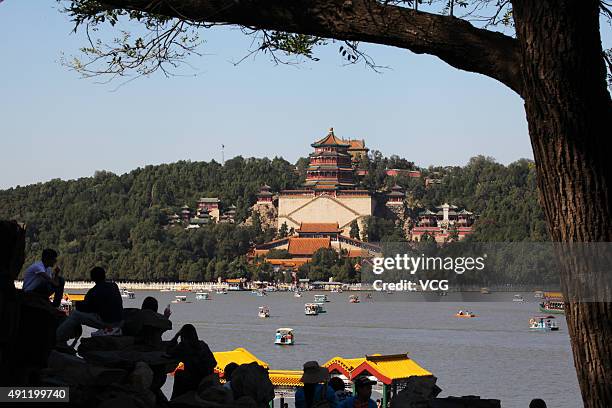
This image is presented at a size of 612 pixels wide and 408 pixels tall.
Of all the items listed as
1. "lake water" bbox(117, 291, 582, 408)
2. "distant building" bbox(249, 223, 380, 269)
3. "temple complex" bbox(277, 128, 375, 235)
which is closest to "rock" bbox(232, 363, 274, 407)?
"lake water" bbox(117, 291, 582, 408)

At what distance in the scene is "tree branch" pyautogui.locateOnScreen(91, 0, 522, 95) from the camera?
3.63 m

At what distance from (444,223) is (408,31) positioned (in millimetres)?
114992

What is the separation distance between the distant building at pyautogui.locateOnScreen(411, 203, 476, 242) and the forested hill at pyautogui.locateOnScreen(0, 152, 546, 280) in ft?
6.63

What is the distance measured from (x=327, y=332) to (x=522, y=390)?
79.5 feet

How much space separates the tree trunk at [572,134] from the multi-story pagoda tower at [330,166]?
109038mm

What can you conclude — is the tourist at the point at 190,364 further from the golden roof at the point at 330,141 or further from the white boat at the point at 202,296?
the golden roof at the point at 330,141

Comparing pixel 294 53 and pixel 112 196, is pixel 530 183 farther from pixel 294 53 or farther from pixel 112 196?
pixel 294 53

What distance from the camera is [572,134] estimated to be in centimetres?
344

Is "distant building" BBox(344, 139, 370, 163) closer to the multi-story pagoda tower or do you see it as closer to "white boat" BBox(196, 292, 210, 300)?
the multi-story pagoda tower

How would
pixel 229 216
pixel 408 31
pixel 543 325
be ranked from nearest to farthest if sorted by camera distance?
pixel 408 31, pixel 543 325, pixel 229 216

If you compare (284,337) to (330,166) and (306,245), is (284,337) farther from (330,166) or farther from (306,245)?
(330,166)

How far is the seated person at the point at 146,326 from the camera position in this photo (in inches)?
163

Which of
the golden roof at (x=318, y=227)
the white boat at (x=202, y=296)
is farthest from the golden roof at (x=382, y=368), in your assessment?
the golden roof at (x=318, y=227)

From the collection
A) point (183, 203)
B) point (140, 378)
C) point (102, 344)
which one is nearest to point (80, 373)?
point (140, 378)
